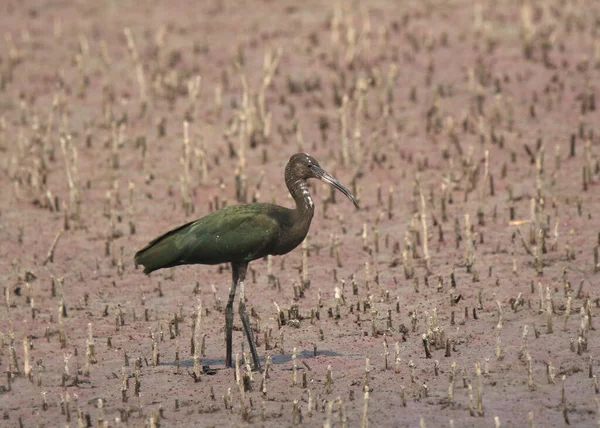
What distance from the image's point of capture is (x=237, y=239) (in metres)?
9.02

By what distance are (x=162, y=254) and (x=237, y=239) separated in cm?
61

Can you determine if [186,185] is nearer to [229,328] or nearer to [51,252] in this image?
[51,252]

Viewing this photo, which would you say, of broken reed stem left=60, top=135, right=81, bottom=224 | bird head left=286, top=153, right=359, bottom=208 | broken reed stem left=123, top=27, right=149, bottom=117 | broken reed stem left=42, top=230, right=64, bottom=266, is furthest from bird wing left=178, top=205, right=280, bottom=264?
broken reed stem left=123, top=27, right=149, bottom=117

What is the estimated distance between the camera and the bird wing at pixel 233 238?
9.02 meters

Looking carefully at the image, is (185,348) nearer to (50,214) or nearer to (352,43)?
(50,214)

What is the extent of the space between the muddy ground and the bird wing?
79 cm

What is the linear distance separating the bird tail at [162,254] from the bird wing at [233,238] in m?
0.06

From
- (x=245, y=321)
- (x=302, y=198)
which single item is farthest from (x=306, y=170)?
(x=245, y=321)

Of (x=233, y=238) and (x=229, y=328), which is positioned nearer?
(x=233, y=238)

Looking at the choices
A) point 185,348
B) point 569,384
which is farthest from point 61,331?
point 569,384

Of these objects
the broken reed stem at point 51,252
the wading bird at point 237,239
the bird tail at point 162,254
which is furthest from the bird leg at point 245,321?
the broken reed stem at point 51,252

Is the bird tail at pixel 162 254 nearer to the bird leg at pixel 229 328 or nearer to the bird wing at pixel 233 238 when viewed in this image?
the bird wing at pixel 233 238

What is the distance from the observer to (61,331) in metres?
9.96

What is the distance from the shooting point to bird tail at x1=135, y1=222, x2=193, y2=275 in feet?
30.1
